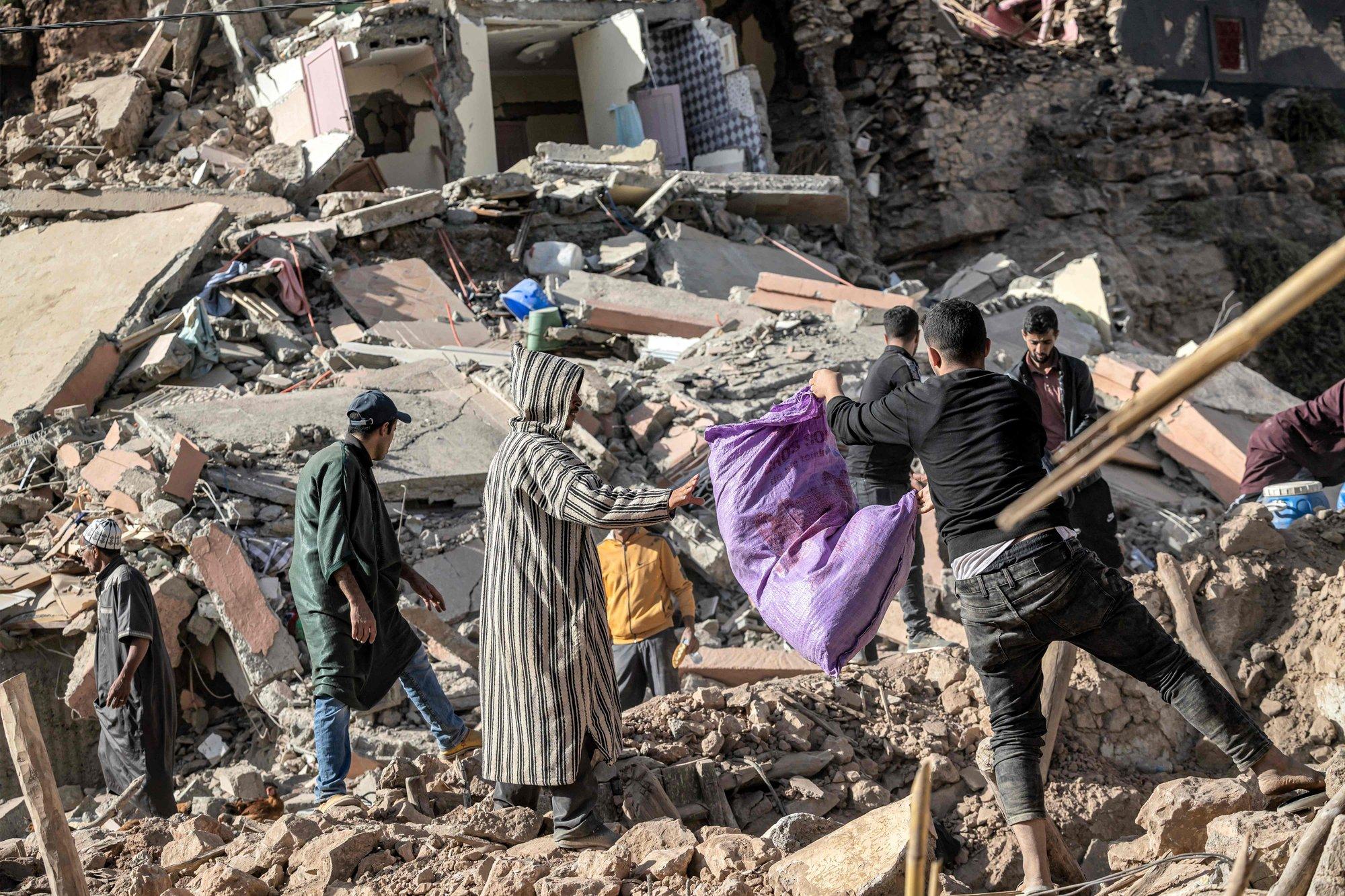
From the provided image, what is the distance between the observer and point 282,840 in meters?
3.50

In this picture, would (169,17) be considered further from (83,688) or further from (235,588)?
(83,688)

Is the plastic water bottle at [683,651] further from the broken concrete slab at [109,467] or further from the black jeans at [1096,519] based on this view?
the broken concrete slab at [109,467]

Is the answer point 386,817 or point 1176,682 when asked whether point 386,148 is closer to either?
point 386,817

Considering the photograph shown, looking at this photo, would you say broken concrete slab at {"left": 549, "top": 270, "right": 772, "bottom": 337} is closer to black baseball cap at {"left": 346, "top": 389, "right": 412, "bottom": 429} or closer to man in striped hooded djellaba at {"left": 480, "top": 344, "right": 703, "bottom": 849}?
black baseball cap at {"left": 346, "top": 389, "right": 412, "bottom": 429}

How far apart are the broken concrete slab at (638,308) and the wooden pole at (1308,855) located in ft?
26.1

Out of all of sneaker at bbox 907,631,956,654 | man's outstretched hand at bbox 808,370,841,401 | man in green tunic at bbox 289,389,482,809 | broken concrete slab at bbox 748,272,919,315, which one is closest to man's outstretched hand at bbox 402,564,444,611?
man in green tunic at bbox 289,389,482,809

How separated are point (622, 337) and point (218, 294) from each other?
3726mm

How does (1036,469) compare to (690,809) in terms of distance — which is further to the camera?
(690,809)

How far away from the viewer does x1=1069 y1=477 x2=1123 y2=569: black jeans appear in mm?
4754

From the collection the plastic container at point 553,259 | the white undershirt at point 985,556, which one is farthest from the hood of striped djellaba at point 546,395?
the plastic container at point 553,259

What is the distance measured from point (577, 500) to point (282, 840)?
1.34 metres

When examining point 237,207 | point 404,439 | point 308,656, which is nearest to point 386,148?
point 237,207

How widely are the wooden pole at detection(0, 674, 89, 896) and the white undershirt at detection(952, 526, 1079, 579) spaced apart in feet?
7.82

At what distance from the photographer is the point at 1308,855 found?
223 centimetres
